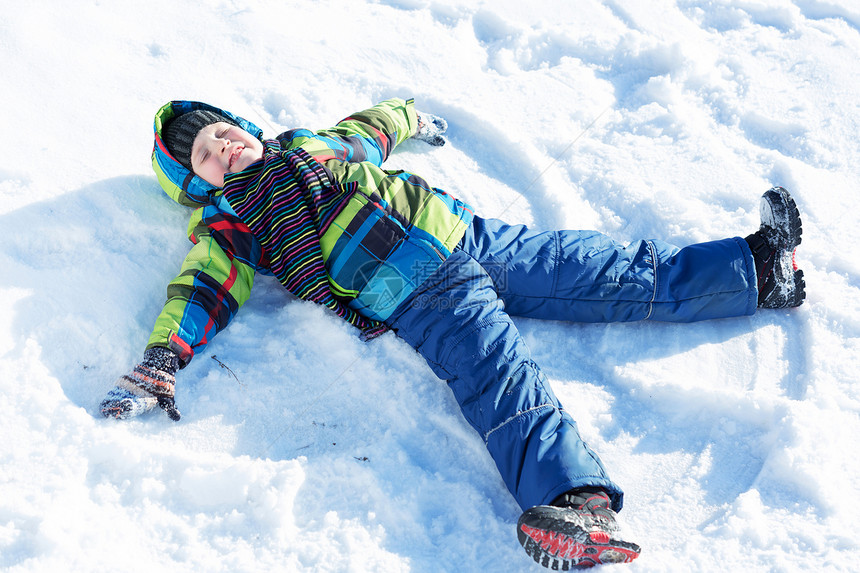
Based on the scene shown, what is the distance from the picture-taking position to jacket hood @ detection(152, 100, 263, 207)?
2059 millimetres

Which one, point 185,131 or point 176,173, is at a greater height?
point 185,131

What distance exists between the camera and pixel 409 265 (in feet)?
6.03

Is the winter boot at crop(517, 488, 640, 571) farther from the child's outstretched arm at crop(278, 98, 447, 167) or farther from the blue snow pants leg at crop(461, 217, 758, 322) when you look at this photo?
the child's outstretched arm at crop(278, 98, 447, 167)

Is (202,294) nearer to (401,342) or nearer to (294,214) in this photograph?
(294,214)

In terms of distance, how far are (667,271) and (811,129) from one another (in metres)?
1.23

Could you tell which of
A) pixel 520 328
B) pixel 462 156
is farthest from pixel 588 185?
pixel 520 328

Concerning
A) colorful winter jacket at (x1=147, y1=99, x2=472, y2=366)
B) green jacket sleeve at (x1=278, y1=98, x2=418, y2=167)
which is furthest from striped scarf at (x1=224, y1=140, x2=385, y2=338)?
green jacket sleeve at (x1=278, y1=98, x2=418, y2=167)

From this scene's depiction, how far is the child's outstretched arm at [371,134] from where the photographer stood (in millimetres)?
2148

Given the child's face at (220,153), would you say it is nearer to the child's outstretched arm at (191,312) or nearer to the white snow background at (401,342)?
the child's outstretched arm at (191,312)

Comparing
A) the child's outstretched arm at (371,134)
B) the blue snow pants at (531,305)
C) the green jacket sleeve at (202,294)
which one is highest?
the child's outstretched arm at (371,134)

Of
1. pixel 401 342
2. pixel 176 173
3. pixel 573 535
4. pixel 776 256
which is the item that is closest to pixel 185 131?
pixel 176 173

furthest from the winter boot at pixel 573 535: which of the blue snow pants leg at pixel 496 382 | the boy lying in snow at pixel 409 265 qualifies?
the boy lying in snow at pixel 409 265

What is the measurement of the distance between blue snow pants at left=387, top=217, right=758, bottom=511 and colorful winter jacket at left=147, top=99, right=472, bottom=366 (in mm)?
91

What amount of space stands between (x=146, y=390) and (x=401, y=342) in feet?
2.44
